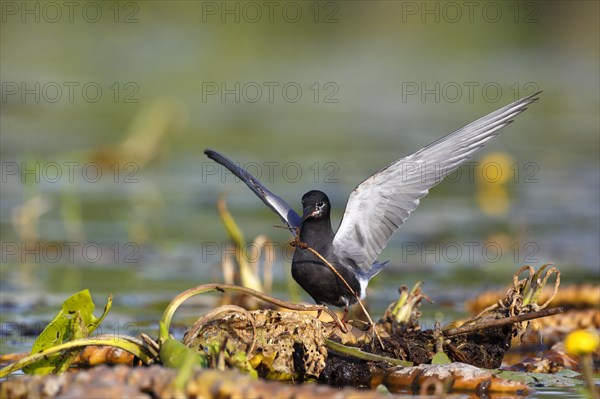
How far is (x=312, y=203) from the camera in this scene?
5.54 m

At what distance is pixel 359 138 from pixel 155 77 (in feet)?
22.0

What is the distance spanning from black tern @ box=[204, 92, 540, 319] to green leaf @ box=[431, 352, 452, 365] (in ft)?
2.57

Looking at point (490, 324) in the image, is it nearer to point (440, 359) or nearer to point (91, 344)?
point (440, 359)

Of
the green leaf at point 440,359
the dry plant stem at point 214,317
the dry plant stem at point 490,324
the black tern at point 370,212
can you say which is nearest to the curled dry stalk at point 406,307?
the black tern at point 370,212

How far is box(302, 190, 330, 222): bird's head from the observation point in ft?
18.1

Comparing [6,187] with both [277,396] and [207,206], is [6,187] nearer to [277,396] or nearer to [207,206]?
[207,206]

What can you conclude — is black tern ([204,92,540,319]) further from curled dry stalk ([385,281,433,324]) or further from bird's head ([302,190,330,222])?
curled dry stalk ([385,281,433,324])

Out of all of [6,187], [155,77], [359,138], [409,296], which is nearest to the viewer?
[409,296]

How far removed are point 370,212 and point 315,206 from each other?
0.95 ft

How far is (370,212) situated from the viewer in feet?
18.0

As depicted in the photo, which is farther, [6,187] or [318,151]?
[318,151]

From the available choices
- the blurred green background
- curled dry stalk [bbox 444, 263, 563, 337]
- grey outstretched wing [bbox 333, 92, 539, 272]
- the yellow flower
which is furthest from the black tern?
the yellow flower

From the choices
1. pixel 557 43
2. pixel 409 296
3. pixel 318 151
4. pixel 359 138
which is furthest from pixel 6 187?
pixel 557 43

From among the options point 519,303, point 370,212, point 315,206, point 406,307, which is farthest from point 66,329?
point 519,303
